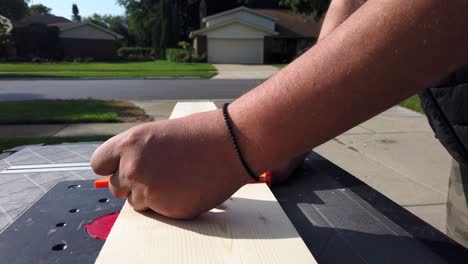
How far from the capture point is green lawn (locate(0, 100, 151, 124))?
256 inches

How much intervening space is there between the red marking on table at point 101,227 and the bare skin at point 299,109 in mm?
213

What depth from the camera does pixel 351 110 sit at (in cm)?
65

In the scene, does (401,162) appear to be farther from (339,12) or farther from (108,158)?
(108,158)

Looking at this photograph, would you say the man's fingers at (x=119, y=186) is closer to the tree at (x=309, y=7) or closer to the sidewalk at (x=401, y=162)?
the sidewalk at (x=401, y=162)

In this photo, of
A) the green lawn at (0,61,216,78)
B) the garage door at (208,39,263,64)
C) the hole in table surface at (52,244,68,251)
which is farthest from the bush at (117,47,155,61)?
the hole in table surface at (52,244,68,251)

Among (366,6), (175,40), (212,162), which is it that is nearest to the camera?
(366,6)

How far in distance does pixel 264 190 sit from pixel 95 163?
0.45m

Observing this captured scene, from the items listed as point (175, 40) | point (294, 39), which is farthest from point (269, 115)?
point (175, 40)

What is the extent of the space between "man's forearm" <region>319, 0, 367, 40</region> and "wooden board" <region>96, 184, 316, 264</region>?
24.5 inches

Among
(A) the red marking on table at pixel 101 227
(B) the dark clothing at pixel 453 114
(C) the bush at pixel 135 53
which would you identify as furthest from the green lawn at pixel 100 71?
(A) the red marking on table at pixel 101 227

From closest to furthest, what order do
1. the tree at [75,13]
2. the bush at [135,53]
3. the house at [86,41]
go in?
the house at [86,41], the bush at [135,53], the tree at [75,13]

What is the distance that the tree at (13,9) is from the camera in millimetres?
34531

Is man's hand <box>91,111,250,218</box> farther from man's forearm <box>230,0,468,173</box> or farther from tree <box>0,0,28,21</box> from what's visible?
tree <box>0,0,28,21</box>

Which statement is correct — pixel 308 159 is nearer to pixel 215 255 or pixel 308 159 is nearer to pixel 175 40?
pixel 215 255
